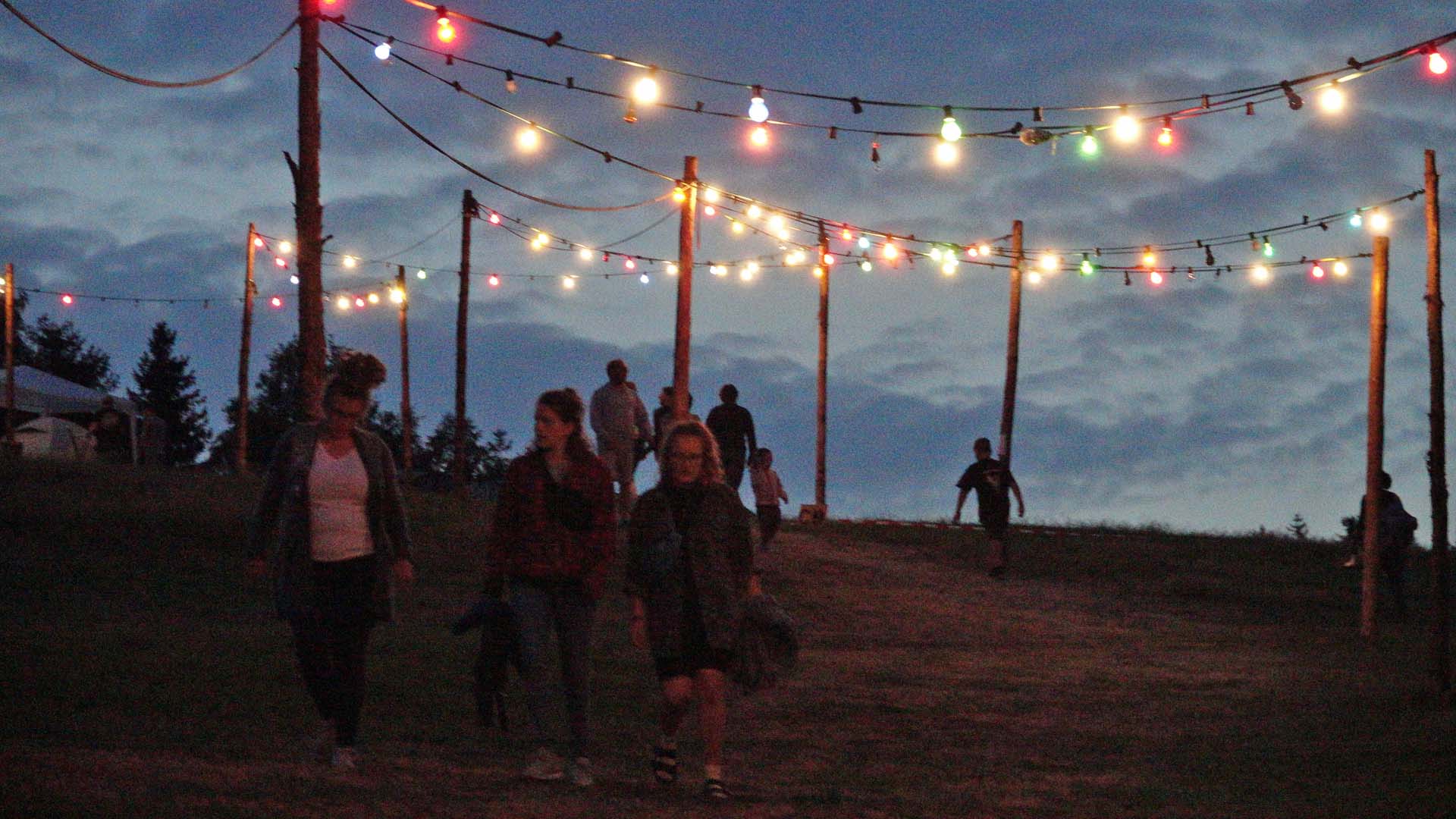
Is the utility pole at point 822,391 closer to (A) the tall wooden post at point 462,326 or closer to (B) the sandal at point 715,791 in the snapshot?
(A) the tall wooden post at point 462,326

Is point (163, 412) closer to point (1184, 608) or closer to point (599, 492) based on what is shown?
point (1184, 608)

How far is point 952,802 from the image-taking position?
8500 mm

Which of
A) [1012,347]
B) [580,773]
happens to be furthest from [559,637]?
[1012,347]

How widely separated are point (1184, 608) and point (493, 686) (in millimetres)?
14557

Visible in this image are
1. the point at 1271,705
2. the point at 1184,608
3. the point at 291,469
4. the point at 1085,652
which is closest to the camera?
the point at 291,469

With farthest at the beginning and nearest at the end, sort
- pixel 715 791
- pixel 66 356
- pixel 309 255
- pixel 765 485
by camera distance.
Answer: pixel 66 356
pixel 765 485
pixel 309 255
pixel 715 791

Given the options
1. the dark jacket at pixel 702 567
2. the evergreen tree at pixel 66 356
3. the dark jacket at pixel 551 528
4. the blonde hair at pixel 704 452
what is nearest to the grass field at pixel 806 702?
the dark jacket at pixel 702 567

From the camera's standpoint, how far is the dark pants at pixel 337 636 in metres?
8.12

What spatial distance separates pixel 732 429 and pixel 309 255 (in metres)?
6.99

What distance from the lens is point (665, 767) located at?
820 centimetres

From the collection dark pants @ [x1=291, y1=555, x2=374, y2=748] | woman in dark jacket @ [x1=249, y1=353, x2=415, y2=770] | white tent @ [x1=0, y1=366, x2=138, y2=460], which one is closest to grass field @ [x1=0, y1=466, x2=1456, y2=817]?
dark pants @ [x1=291, y1=555, x2=374, y2=748]

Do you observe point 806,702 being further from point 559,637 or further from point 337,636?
point 337,636

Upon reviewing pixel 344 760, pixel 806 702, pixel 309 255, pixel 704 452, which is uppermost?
pixel 309 255

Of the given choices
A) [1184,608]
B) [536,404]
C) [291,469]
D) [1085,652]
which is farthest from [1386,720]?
[1184,608]
